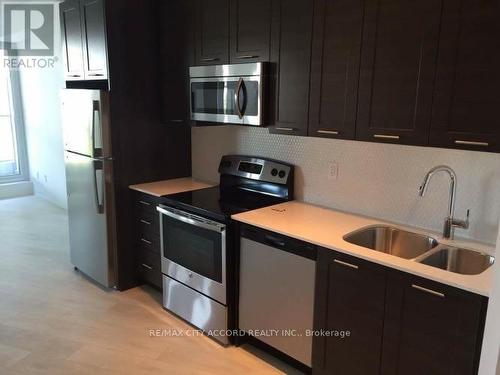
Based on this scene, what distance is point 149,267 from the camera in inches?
139

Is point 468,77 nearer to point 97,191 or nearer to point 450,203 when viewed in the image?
point 450,203

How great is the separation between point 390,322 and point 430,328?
0.19 meters

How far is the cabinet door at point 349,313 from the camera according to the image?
80.3 inches

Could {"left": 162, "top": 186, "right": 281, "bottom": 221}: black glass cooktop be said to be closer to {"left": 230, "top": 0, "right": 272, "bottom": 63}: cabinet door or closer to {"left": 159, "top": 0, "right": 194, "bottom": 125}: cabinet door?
{"left": 159, "top": 0, "right": 194, "bottom": 125}: cabinet door

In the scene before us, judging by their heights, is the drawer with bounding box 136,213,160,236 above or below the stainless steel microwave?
below

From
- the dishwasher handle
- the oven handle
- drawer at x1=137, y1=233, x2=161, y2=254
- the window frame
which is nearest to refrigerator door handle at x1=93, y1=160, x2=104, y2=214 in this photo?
drawer at x1=137, y1=233, x2=161, y2=254

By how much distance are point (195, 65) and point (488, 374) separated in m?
2.60

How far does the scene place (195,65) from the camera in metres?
3.16

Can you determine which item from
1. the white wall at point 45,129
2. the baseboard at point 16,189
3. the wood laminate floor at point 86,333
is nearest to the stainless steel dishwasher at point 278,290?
the wood laminate floor at point 86,333

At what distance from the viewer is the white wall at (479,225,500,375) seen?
1.49 metres

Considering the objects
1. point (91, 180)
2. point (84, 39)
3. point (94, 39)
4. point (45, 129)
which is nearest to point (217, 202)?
point (91, 180)

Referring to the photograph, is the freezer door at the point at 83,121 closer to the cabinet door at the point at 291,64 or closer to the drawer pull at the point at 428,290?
the cabinet door at the point at 291,64

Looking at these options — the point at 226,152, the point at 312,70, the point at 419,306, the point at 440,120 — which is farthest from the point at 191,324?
the point at 440,120

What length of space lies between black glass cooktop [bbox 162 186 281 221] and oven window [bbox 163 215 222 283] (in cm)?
12
